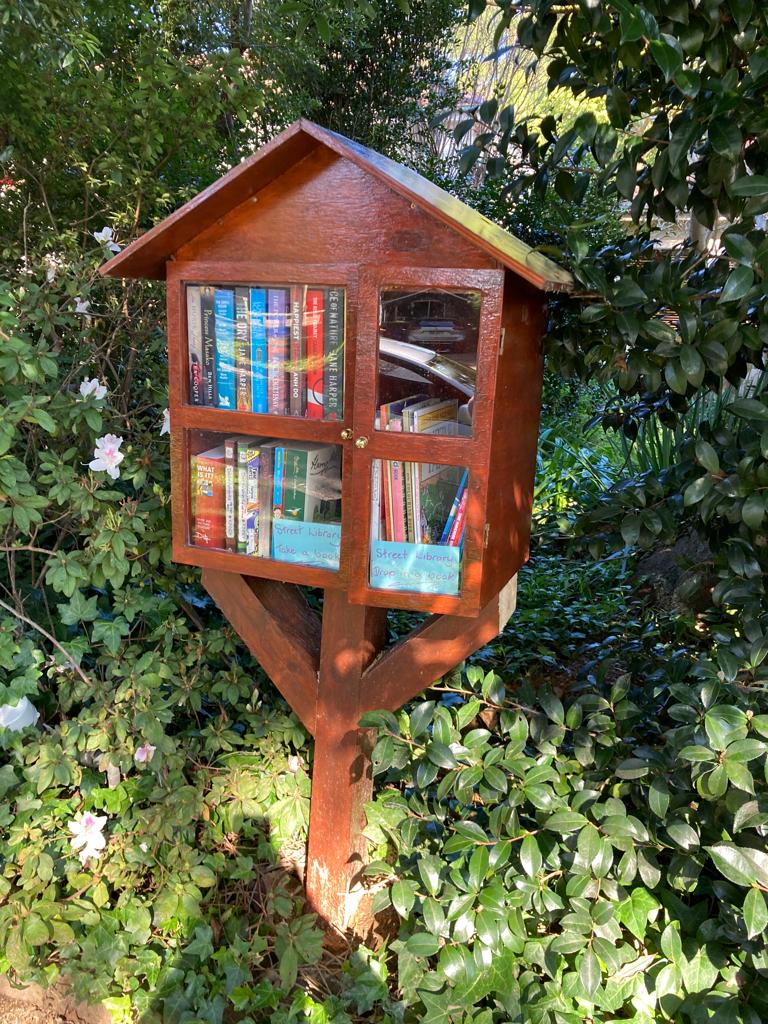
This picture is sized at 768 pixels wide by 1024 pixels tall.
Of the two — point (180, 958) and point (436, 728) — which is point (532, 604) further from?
point (180, 958)

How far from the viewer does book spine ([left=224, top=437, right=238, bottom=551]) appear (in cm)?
188

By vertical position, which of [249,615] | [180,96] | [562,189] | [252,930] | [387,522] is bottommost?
[252,930]

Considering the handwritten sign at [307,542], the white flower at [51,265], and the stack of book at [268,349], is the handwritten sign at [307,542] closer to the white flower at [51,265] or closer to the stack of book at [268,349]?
the stack of book at [268,349]

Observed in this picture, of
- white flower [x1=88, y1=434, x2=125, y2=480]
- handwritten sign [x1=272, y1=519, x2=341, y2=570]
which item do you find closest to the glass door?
handwritten sign [x1=272, y1=519, x2=341, y2=570]

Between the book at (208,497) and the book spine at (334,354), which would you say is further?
the book at (208,497)

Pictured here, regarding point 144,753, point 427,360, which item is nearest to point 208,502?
point 427,360

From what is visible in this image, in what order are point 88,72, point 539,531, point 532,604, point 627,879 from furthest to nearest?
1. point 539,531
2. point 532,604
3. point 88,72
4. point 627,879

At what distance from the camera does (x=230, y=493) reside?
6.20ft

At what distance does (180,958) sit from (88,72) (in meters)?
2.56

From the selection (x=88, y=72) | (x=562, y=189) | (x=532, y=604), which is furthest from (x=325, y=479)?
(x=532, y=604)

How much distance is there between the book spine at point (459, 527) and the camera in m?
1.65

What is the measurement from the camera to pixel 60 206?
104 inches

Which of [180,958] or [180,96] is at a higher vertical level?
[180,96]

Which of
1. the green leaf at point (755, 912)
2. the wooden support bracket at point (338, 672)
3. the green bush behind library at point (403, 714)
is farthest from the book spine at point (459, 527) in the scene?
the green leaf at point (755, 912)
